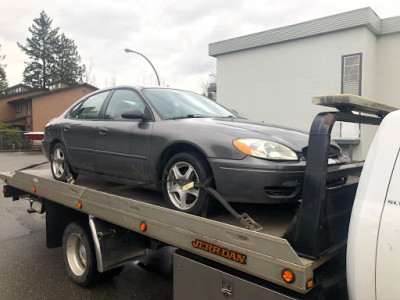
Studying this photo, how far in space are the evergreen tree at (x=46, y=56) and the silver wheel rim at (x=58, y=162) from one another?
5186 centimetres

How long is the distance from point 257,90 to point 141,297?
13.9 meters

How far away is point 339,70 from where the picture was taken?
46.0 feet

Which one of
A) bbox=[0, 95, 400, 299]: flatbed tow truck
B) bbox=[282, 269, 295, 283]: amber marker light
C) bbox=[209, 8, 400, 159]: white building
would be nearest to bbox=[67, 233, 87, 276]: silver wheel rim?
bbox=[0, 95, 400, 299]: flatbed tow truck

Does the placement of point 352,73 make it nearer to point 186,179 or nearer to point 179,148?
point 179,148

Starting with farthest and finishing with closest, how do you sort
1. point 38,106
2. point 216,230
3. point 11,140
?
1. point 38,106
2. point 11,140
3. point 216,230

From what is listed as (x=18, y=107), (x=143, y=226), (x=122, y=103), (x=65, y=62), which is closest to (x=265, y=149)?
(x=143, y=226)

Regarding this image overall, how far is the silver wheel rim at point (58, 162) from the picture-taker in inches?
193

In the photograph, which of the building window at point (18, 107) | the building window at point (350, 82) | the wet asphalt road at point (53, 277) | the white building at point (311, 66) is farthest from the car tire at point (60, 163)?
the building window at point (18, 107)

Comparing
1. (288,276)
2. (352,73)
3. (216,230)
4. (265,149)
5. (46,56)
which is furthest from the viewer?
(46,56)

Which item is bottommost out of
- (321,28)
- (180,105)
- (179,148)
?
A: (179,148)

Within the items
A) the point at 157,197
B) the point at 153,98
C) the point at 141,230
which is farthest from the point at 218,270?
the point at 153,98

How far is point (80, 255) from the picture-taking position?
174 inches

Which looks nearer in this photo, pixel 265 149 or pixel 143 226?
pixel 265 149

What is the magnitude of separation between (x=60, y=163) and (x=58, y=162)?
0.20 feet
